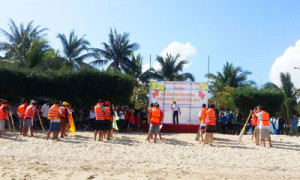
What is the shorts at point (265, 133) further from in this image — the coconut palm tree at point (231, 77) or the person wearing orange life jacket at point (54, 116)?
the coconut palm tree at point (231, 77)

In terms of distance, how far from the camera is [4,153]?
9.30 metres

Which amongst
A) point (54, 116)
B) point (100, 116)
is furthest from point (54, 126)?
point (100, 116)

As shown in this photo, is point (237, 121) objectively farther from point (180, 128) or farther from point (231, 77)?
point (231, 77)

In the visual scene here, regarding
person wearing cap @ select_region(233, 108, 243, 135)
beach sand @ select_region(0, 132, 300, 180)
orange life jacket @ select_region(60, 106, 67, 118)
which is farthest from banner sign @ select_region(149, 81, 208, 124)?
beach sand @ select_region(0, 132, 300, 180)

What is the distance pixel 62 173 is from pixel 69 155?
2359mm

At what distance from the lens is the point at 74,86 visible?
68.0 ft

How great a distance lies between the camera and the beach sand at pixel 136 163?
22.6 feet

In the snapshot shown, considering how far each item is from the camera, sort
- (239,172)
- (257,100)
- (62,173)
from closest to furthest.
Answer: (62,173)
(239,172)
(257,100)

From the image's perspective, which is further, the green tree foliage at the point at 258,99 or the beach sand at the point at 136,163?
the green tree foliage at the point at 258,99

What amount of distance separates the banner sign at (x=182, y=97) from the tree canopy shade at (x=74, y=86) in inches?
98.2

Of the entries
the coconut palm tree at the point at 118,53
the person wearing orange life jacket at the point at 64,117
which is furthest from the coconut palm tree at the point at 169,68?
the person wearing orange life jacket at the point at 64,117

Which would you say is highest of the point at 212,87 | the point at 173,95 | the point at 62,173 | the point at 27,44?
the point at 27,44

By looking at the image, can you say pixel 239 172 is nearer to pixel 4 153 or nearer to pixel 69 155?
pixel 69 155

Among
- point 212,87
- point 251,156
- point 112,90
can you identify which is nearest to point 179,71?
point 212,87
